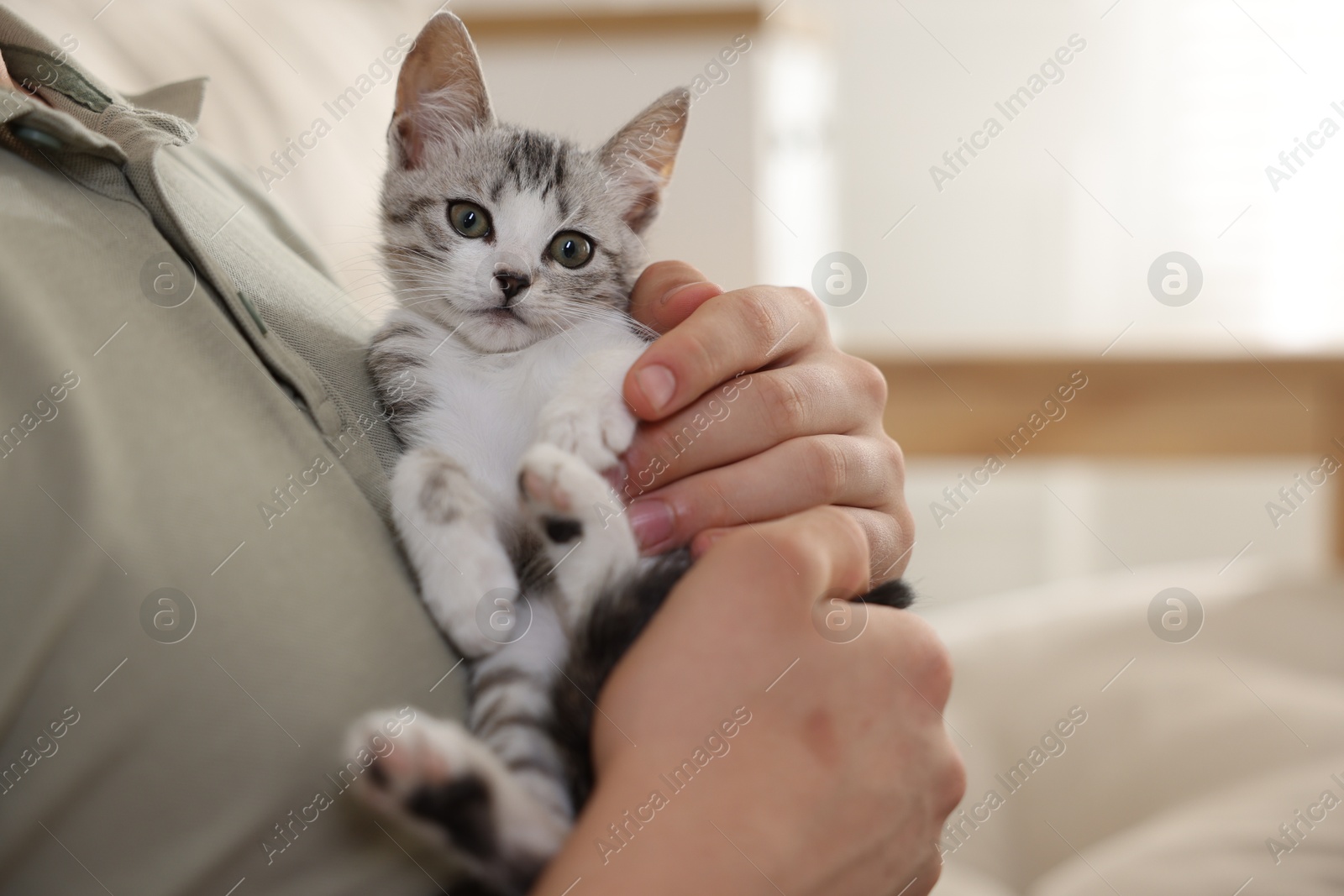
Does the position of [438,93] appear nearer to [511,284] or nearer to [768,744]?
[511,284]

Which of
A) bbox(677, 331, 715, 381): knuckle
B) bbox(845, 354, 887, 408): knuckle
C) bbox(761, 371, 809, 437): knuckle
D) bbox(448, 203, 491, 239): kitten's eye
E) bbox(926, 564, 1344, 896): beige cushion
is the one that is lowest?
bbox(926, 564, 1344, 896): beige cushion

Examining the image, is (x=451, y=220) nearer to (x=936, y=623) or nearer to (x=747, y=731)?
(x=747, y=731)

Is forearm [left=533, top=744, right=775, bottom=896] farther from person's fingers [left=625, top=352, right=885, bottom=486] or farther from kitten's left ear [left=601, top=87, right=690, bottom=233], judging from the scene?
kitten's left ear [left=601, top=87, right=690, bottom=233]

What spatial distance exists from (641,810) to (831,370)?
0.47m

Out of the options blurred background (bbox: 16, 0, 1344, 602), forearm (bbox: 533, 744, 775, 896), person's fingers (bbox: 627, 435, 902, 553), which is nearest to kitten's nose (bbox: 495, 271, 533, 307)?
person's fingers (bbox: 627, 435, 902, 553)

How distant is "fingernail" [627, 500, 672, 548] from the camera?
78 cm

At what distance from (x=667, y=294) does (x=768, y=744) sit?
0.50m

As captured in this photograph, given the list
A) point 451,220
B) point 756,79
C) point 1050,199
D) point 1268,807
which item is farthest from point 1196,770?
point 1050,199

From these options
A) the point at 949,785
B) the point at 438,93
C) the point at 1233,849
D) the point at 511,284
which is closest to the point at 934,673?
the point at 949,785

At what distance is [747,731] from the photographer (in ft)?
2.20

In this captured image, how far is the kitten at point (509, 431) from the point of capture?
1.96 feet

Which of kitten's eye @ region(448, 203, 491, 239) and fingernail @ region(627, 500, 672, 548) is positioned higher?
kitten's eye @ region(448, 203, 491, 239)

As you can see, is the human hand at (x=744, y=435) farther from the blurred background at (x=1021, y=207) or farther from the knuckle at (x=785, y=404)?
the blurred background at (x=1021, y=207)

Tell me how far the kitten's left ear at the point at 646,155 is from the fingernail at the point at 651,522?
48cm
